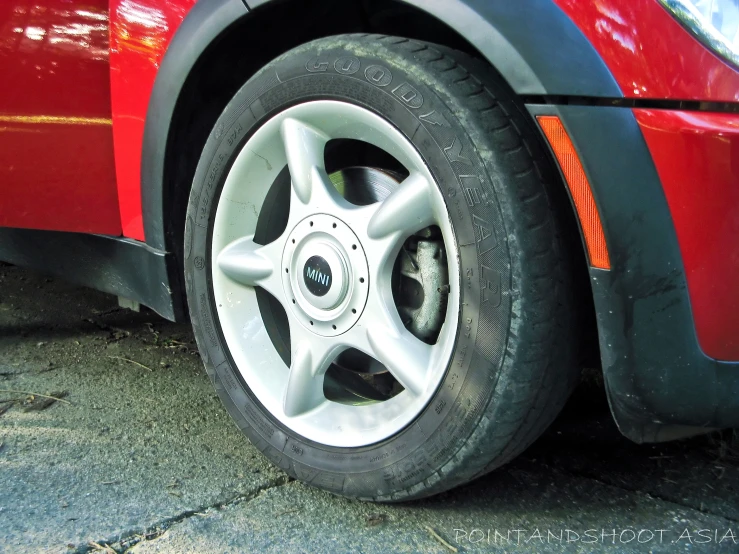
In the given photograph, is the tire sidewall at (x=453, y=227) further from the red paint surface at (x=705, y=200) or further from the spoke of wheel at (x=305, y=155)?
the red paint surface at (x=705, y=200)

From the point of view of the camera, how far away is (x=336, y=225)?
1521mm

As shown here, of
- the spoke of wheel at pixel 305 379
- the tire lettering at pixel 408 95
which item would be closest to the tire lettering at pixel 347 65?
the tire lettering at pixel 408 95

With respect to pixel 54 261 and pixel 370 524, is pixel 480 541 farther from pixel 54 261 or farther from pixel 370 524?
pixel 54 261

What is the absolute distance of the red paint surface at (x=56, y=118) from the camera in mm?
1835

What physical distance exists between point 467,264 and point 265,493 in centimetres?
68

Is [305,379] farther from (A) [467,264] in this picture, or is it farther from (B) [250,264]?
(A) [467,264]

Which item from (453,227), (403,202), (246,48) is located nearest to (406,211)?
(403,202)

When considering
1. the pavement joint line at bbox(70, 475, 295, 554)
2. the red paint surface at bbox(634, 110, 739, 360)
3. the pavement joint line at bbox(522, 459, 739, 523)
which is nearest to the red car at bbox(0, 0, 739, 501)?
the red paint surface at bbox(634, 110, 739, 360)

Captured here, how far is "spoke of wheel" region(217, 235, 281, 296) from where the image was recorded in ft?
5.43

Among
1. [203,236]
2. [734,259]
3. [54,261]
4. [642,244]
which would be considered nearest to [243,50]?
[203,236]

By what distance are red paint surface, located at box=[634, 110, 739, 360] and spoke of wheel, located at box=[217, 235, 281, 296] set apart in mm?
841

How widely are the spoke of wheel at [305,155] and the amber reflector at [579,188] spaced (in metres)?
0.52

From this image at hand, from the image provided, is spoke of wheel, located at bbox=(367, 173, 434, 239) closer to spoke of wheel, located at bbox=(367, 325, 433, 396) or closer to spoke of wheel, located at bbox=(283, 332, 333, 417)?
spoke of wheel, located at bbox=(367, 325, 433, 396)

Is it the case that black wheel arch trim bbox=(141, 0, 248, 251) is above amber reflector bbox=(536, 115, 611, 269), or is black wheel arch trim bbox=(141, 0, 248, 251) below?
below
